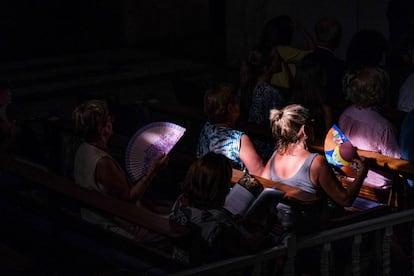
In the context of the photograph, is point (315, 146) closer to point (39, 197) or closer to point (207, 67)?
point (39, 197)

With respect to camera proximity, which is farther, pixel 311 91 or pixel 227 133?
pixel 311 91

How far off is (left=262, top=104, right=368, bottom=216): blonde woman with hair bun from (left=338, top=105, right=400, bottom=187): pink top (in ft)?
1.69

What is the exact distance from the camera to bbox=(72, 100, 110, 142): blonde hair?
215 inches

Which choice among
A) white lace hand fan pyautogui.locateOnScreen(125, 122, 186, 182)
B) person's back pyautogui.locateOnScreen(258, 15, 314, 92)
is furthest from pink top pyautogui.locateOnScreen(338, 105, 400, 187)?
person's back pyautogui.locateOnScreen(258, 15, 314, 92)

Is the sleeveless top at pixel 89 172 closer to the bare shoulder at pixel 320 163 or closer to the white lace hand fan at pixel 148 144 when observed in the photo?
the white lace hand fan at pixel 148 144

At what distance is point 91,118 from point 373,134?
1924 millimetres

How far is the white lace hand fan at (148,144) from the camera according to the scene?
5492 mm

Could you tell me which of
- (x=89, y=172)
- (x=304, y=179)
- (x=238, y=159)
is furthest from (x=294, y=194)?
(x=89, y=172)

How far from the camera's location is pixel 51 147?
23.2ft

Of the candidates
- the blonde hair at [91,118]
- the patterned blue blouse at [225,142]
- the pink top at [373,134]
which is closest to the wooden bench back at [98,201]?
the blonde hair at [91,118]

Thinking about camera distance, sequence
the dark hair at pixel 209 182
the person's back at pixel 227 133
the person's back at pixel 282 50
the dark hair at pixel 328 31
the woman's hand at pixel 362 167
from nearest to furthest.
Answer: the dark hair at pixel 209 182 → the woman's hand at pixel 362 167 → the person's back at pixel 227 133 → the dark hair at pixel 328 31 → the person's back at pixel 282 50

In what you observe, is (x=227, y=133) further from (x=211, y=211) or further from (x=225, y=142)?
(x=211, y=211)

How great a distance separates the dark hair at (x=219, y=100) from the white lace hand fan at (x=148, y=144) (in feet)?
1.65

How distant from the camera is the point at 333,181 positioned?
5.34m
